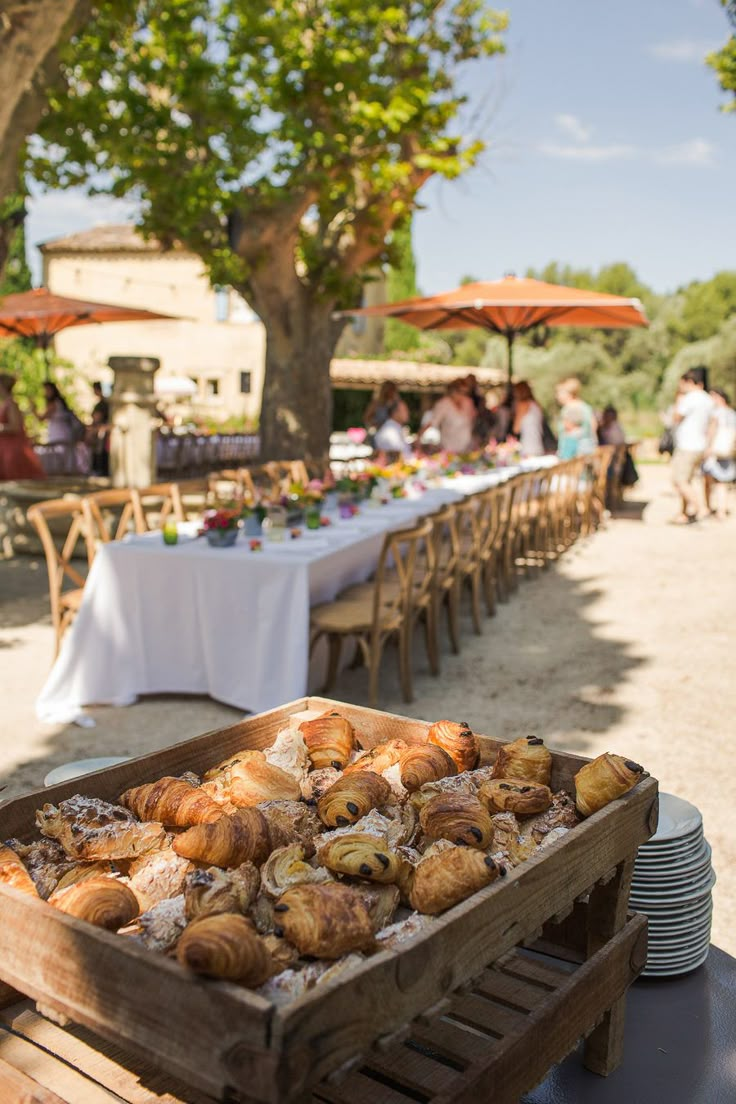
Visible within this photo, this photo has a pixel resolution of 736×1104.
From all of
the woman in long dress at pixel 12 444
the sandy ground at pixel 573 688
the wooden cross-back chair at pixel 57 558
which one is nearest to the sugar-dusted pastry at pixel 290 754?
the sandy ground at pixel 573 688

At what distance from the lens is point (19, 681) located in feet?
18.7

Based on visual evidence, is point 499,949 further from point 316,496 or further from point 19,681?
point 316,496

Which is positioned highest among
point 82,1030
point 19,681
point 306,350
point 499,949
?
point 306,350

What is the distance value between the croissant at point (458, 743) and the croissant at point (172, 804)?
50cm

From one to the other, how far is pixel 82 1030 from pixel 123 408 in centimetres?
907

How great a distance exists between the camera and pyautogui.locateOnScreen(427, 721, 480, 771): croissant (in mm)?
1964

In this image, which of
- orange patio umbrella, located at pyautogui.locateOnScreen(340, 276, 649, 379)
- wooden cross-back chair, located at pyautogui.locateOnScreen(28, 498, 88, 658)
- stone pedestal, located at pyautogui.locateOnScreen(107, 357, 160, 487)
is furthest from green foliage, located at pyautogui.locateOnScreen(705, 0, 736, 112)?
wooden cross-back chair, located at pyautogui.locateOnScreen(28, 498, 88, 658)

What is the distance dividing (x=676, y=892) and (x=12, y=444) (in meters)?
10.1

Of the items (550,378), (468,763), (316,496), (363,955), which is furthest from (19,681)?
(550,378)

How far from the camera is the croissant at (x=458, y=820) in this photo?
1565mm

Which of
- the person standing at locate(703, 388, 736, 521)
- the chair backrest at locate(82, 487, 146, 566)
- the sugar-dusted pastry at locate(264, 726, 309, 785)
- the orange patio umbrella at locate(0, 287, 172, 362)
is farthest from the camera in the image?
the person standing at locate(703, 388, 736, 521)

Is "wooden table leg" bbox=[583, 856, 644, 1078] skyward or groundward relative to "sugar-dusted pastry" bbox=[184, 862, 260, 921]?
groundward

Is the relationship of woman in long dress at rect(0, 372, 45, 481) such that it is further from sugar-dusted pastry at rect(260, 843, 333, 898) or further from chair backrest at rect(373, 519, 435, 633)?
sugar-dusted pastry at rect(260, 843, 333, 898)

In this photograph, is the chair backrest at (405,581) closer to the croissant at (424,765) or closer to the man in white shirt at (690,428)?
the croissant at (424,765)
